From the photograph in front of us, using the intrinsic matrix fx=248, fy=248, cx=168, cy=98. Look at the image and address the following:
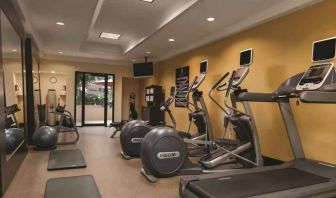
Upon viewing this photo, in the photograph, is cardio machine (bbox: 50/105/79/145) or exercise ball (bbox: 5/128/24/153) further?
cardio machine (bbox: 50/105/79/145)

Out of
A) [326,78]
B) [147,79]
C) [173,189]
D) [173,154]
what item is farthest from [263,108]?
[147,79]

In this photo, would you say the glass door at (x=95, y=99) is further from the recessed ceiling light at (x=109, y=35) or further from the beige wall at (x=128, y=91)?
the recessed ceiling light at (x=109, y=35)

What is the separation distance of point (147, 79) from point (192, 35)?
4.50 meters

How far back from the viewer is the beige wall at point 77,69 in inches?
362

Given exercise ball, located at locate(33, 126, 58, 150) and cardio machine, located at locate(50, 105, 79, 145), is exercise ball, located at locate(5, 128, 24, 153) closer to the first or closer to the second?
exercise ball, located at locate(33, 126, 58, 150)

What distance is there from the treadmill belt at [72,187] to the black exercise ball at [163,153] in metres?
0.76

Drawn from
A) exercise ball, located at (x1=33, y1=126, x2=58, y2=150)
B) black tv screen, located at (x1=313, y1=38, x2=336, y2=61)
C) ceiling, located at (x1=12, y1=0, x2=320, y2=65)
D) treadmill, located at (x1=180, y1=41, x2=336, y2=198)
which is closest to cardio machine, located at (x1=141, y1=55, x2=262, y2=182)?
treadmill, located at (x1=180, y1=41, x2=336, y2=198)

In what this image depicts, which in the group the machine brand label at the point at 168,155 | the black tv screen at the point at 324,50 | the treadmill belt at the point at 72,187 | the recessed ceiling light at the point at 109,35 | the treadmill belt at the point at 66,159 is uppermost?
the recessed ceiling light at the point at 109,35

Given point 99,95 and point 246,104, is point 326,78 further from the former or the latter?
point 99,95

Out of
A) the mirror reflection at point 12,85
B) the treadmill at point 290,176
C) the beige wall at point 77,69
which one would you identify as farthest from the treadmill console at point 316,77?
the beige wall at point 77,69

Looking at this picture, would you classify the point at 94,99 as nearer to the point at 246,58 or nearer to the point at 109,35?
the point at 109,35

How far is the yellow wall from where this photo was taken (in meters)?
3.46

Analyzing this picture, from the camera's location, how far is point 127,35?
6.89m

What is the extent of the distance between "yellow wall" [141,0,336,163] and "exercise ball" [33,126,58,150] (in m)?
3.60
